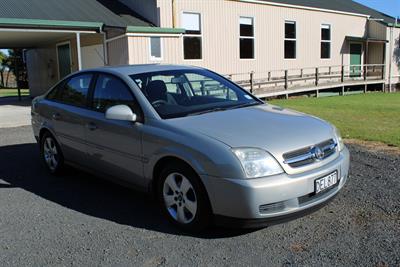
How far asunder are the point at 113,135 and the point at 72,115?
1076 mm

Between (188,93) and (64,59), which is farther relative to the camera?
(64,59)

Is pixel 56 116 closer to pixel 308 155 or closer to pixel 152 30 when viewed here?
pixel 308 155

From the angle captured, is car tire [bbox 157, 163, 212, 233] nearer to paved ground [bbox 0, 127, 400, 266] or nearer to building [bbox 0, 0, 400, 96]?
paved ground [bbox 0, 127, 400, 266]

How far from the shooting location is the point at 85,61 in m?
17.5

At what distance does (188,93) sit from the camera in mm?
5148

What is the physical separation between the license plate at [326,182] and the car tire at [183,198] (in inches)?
38.4

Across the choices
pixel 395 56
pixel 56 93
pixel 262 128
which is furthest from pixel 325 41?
pixel 262 128

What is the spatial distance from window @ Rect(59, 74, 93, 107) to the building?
8.03 metres

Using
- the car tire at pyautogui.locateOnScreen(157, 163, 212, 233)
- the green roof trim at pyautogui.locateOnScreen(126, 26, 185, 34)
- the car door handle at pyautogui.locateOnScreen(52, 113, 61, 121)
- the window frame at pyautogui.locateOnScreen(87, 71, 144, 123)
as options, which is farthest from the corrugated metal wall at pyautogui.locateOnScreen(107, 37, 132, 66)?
the car tire at pyautogui.locateOnScreen(157, 163, 212, 233)

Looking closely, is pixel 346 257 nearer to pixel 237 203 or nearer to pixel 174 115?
pixel 237 203

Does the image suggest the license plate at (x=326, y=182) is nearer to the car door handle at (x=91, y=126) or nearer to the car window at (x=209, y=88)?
the car window at (x=209, y=88)

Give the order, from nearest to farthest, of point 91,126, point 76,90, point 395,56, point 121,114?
point 121,114, point 91,126, point 76,90, point 395,56

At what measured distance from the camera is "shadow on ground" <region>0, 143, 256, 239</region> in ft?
15.0

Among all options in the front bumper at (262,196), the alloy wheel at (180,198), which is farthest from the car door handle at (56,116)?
the front bumper at (262,196)
